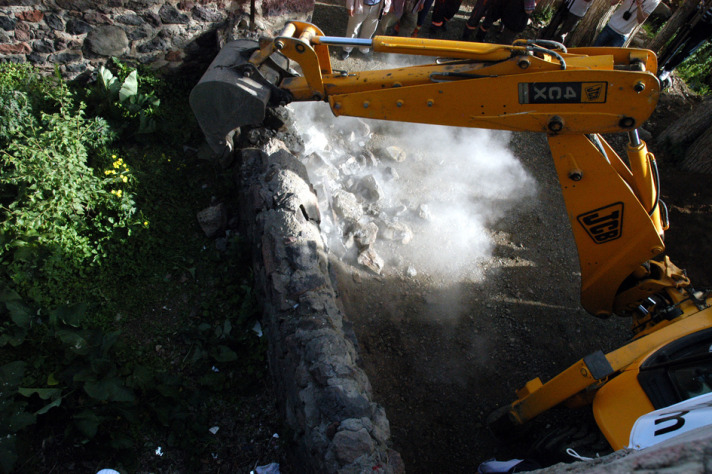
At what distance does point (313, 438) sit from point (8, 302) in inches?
114

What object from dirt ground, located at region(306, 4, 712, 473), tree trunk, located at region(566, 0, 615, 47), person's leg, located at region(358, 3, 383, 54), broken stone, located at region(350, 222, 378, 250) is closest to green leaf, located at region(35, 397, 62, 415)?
dirt ground, located at region(306, 4, 712, 473)

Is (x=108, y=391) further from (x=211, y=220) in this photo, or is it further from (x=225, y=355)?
(x=211, y=220)

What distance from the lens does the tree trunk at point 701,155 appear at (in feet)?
22.2

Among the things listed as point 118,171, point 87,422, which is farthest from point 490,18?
point 87,422

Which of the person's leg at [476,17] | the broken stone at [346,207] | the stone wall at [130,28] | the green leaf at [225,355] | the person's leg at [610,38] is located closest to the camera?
the green leaf at [225,355]

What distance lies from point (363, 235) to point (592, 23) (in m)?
6.61

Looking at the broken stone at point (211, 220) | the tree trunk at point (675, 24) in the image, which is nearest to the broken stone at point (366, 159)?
the broken stone at point (211, 220)

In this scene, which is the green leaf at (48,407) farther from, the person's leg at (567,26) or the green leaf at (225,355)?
the person's leg at (567,26)

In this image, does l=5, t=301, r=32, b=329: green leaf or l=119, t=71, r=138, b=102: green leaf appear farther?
l=119, t=71, r=138, b=102: green leaf

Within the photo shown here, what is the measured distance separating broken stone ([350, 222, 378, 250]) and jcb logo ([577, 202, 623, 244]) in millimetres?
2248

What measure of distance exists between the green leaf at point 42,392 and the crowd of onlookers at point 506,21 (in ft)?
18.8

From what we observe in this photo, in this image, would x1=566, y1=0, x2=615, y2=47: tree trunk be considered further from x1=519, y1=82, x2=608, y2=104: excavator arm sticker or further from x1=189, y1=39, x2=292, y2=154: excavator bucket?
x1=189, y1=39, x2=292, y2=154: excavator bucket

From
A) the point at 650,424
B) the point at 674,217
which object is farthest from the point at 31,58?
the point at 674,217

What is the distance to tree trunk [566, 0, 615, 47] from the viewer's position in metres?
8.39
